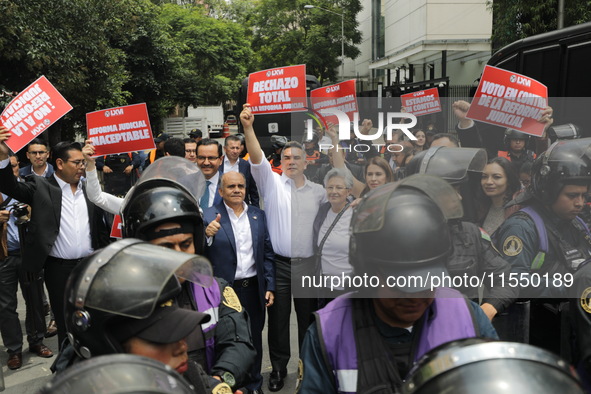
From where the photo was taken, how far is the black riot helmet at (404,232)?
1.74 meters

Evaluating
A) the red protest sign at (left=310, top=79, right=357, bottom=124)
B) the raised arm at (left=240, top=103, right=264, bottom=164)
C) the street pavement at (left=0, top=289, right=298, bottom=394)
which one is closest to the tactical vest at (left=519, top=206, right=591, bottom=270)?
the red protest sign at (left=310, top=79, right=357, bottom=124)

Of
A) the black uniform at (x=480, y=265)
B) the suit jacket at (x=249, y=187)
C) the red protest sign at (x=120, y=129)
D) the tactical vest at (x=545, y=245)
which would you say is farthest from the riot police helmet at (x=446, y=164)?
the suit jacket at (x=249, y=187)

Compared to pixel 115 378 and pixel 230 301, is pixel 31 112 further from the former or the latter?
pixel 115 378

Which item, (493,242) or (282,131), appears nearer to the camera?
(493,242)

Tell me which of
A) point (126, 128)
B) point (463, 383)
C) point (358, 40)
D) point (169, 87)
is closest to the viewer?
point (463, 383)

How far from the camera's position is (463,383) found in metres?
1.09

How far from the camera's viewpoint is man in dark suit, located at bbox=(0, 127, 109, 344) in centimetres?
485

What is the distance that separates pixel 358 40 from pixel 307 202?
4238 centimetres

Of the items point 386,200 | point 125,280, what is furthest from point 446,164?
point 125,280

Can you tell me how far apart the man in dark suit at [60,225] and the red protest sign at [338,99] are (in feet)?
6.65

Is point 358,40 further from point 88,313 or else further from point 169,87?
point 88,313

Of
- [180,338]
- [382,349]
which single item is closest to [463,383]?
[382,349]

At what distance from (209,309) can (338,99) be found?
95.9 inches

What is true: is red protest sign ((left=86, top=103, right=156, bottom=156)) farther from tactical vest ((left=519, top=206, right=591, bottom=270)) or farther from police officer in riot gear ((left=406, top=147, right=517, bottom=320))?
tactical vest ((left=519, top=206, right=591, bottom=270))
